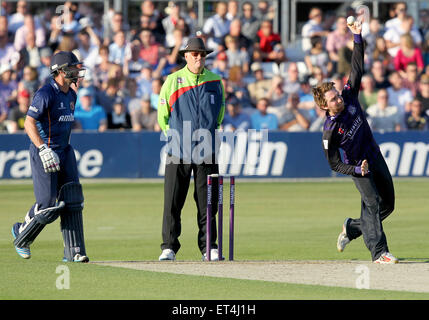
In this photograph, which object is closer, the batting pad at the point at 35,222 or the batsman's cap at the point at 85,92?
the batting pad at the point at 35,222

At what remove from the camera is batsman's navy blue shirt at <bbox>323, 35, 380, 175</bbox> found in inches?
430

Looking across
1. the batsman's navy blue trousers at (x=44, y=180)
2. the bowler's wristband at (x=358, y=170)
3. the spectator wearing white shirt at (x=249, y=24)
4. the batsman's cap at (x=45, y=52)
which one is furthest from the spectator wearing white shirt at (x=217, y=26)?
the bowler's wristband at (x=358, y=170)

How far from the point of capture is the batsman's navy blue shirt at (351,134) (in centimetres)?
1092

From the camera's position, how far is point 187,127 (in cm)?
1167

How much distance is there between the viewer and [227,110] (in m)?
23.4

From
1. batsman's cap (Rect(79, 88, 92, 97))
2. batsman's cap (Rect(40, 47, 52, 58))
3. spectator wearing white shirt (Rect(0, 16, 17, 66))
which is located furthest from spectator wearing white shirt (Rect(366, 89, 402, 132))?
spectator wearing white shirt (Rect(0, 16, 17, 66))

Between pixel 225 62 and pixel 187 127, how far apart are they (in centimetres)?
1289

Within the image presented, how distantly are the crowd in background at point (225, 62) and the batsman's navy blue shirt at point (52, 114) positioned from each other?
448 inches

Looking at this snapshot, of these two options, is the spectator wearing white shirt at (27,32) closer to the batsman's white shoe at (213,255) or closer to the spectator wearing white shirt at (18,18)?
the spectator wearing white shirt at (18,18)

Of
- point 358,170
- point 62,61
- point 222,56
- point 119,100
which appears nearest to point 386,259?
point 358,170

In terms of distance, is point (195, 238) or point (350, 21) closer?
point (350, 21)

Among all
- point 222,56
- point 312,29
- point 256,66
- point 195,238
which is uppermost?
point 312,29

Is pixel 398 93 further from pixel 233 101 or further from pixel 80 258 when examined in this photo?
pixel 80 258
